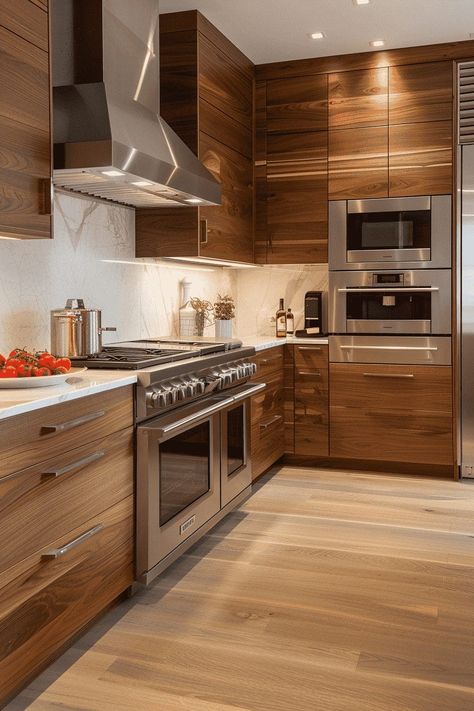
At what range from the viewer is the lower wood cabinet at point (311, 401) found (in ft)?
15.2

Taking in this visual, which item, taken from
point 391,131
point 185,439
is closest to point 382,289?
point 391,131

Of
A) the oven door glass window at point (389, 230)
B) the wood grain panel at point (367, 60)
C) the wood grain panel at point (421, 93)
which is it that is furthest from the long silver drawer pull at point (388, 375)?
the wood grain panel at point (367, 60)

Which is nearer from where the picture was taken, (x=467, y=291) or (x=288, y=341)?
(x=467, y=291)

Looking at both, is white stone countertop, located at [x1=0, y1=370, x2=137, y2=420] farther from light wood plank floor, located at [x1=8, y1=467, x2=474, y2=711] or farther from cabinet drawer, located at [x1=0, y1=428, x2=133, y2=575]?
light wood plank floor, located at [x1=8, y1=467, x2=474, y2=711]

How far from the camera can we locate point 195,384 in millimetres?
3033

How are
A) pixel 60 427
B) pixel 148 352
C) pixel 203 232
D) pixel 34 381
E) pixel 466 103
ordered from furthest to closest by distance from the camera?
pixel 466 103 → pixel 203 232 → pixel 148 352 → pixel 34 381 → pixel 60 427

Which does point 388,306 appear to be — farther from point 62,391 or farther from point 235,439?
point 62,391

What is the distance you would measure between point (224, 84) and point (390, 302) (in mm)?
1640

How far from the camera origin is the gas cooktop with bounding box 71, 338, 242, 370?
2771mm

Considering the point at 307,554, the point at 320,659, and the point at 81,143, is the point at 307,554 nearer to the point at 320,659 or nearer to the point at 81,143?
the point at 320,659

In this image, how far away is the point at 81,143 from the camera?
8.79ft

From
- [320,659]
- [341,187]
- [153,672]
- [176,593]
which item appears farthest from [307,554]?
[341,187]

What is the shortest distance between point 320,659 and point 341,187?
3094mm

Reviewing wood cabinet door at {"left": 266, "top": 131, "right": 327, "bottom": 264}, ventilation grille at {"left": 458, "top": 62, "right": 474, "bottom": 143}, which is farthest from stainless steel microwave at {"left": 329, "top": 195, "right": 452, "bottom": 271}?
ventilation grille at {"left": 458, "top": 62, "right": 474, "bottom": 143}
